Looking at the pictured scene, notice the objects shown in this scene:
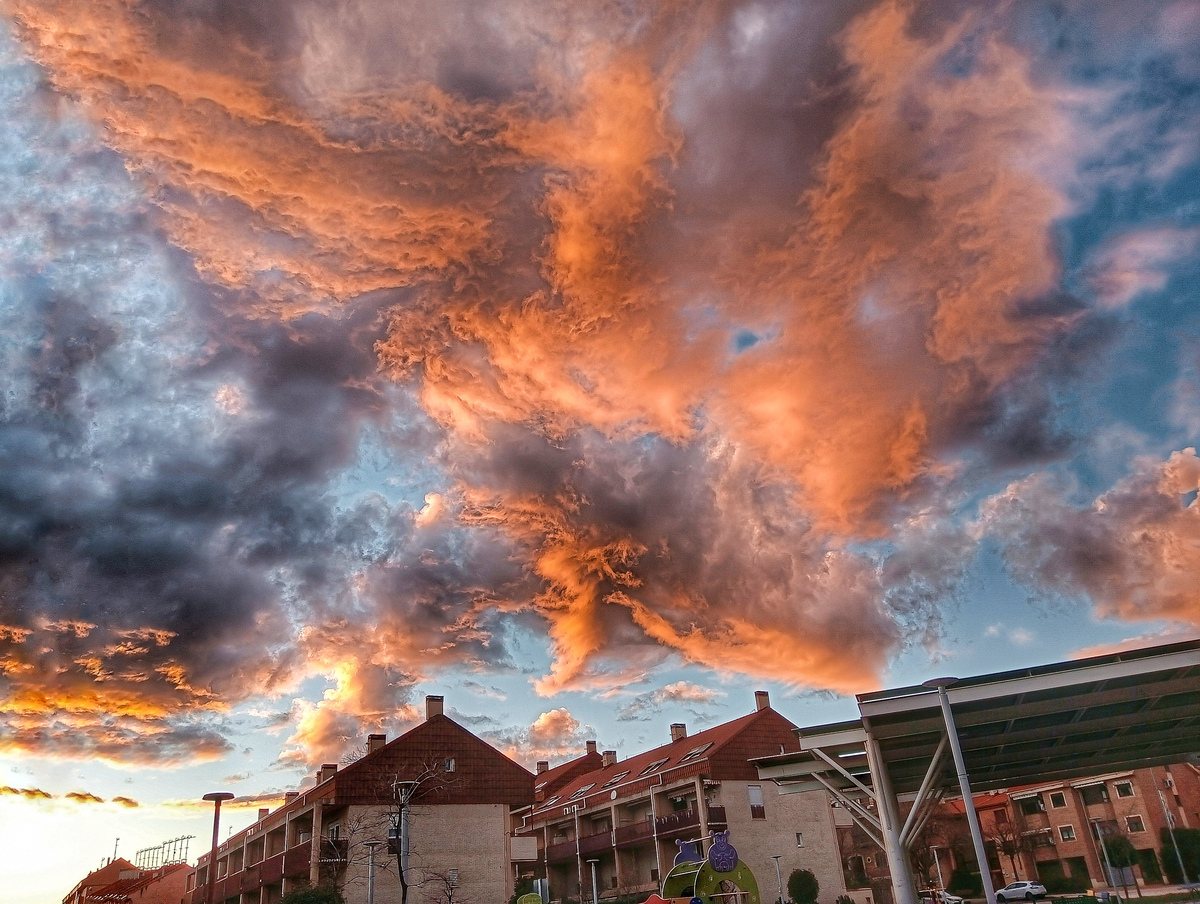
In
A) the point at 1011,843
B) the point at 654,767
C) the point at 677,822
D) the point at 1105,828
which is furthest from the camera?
the point at 1011,843

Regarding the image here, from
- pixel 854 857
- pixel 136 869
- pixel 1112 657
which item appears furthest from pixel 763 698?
pixel 136 869

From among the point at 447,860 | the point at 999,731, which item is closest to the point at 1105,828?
the point at 999,731

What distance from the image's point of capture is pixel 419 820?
50.8m

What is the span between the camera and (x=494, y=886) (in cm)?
5066

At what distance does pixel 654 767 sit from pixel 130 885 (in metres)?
79.1

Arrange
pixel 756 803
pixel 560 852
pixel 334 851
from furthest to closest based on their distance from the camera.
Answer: pixel 560 852, pixel 756 803, pixel 334 851

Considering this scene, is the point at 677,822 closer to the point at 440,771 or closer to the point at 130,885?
the point at 440,771

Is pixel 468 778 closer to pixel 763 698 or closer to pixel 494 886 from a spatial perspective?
pixel 494 886

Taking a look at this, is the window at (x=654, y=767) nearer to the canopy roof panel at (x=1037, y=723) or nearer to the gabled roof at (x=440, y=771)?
the gabled roof at (x=440, y=771)

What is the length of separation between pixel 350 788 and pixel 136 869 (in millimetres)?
86993

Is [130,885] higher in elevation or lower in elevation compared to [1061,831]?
higher

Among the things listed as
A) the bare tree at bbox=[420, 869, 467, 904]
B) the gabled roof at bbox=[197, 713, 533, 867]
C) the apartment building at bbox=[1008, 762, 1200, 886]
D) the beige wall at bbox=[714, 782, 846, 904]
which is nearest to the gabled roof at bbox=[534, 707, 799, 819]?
the beige wall at bbox=[714, 782, 846, 904]

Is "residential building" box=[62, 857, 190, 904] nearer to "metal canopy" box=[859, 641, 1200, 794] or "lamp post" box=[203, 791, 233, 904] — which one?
"lamp post" box=[203, 791, 233, 904]

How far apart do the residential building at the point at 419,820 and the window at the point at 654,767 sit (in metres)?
10.4
